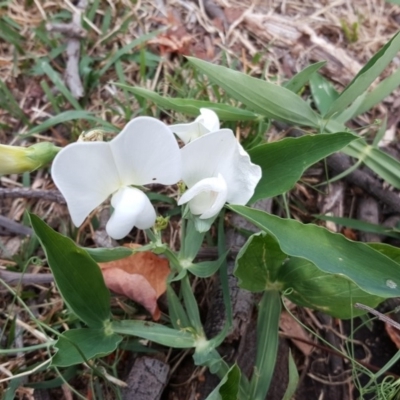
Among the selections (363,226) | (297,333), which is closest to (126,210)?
(297,333)

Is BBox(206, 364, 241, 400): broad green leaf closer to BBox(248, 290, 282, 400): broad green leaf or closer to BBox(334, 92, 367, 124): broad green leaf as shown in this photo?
BBox(248, 290, 282, 400): broad green leaf

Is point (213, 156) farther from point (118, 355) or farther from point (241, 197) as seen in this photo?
point (118, 355)

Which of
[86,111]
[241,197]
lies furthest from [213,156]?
[86,111]

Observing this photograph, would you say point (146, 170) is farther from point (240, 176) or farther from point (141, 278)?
point (141, 278)

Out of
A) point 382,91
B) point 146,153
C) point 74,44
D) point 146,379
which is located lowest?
point 146,379

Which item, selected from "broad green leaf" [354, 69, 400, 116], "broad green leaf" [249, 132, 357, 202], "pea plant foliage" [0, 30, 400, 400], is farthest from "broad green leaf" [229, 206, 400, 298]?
"broad green leaf" [354, 69, 400, 116]

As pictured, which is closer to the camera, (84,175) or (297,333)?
(84,175)
